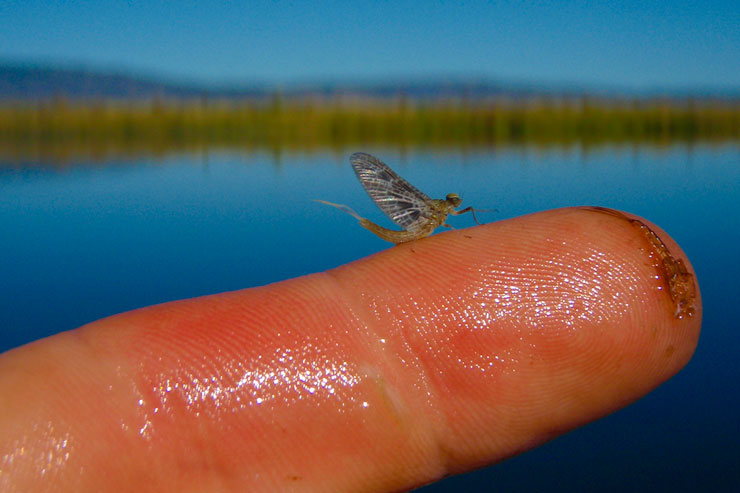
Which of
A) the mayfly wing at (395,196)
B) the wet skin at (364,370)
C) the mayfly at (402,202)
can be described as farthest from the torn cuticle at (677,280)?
the mayfly wing at (395,196)

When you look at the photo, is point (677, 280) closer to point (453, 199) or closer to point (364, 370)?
point (453, 199)

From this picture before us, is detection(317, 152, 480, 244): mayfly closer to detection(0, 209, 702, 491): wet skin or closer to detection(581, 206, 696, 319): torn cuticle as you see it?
detection(0, 209, 702, 491): wet skin

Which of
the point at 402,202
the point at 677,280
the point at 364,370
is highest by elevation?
the point at 402,202

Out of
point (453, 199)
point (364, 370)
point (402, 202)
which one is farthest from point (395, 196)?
point (364, 370)

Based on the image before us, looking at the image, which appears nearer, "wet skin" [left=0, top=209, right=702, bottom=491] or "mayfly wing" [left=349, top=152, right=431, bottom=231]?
"wet skin" [left=0, top=209, right=702, bottom=491]

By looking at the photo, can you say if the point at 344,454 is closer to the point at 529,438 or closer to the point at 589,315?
the point at 529,438

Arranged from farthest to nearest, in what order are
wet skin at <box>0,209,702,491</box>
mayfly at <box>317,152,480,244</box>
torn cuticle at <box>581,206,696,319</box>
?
1. mayfly at <box>317,152,480,244</box>
2. torn cuticle at <box>581,206,696,319</box>
3. wet skin at <box>0,209,702,491</box>

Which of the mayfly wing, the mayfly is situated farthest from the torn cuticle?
the mayfly wing
